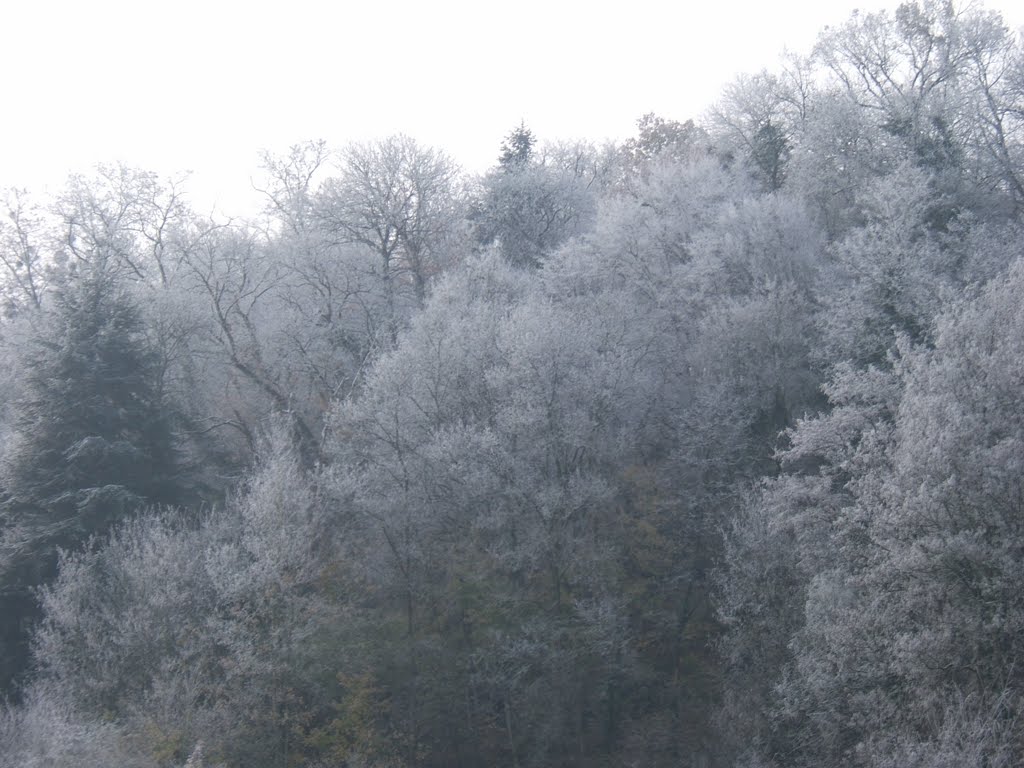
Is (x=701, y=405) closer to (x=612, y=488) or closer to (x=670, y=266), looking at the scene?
(x=612, y=488)

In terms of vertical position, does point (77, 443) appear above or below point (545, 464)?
above

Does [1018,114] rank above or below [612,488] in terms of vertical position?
above

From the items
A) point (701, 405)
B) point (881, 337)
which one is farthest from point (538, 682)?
point (881, 337)

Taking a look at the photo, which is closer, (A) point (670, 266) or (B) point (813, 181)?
(A) point (670, 266)

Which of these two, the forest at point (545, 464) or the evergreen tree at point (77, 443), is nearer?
the forest at point (545, 464)

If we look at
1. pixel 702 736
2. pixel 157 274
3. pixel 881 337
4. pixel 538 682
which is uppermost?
pixel 157 274

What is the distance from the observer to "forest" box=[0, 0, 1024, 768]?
16969 millimetres

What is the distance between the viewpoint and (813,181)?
3569 centimetres

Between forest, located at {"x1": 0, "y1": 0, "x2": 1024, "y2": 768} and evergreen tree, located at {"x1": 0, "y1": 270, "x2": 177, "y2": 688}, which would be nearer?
forest, located at {"x1": 0, "y1": 0, "x2": 1024, "y2": 768}

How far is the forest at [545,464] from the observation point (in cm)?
1697

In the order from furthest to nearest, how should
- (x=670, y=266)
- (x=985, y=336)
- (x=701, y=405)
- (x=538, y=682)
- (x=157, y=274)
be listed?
1. (x=157, y=274)
2. (x=670, y=266)
3. (x=701, y=405)
4. (x=538, y=682)
5. (x=985, y=336)

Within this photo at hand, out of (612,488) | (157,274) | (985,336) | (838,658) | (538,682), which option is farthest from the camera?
(157,274)

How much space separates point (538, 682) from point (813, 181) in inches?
941

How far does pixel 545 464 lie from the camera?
82.3 feet
